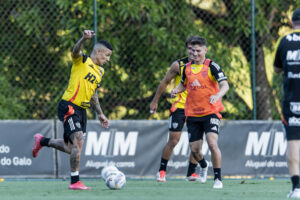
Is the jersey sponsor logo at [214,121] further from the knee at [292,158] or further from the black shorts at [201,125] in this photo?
the knee at [292,158]

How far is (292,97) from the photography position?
6.95m

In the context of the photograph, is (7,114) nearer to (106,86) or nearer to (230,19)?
(106,86)

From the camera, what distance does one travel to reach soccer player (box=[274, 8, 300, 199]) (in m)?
6.85

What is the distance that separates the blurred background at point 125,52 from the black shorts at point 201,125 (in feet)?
11.9

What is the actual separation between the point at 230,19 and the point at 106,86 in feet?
9.70

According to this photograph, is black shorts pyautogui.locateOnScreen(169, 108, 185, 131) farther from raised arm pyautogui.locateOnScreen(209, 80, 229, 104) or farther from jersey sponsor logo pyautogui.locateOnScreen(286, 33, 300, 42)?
jersey sponsor logo pyautogui.locateOnScreen(286, 33, 300, 42)

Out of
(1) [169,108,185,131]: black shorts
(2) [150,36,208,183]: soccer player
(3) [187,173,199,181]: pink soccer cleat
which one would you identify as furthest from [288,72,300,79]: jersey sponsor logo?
(3) [187,173,199,181]: pink soccer cleat

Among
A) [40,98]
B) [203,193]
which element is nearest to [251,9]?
[40,98]

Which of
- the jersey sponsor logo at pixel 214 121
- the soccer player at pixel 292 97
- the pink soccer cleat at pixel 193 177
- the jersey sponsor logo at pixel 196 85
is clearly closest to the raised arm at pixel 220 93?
the jersey sponsor logo at pixel 196 85

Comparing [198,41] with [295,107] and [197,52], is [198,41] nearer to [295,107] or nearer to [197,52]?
[197,52]

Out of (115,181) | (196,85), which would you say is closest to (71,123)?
(115,181)

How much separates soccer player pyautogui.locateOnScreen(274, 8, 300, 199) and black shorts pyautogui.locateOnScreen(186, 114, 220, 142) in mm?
1995

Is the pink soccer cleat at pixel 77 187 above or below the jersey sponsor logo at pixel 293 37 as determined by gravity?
below

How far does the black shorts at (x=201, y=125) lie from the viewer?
29.3ft
